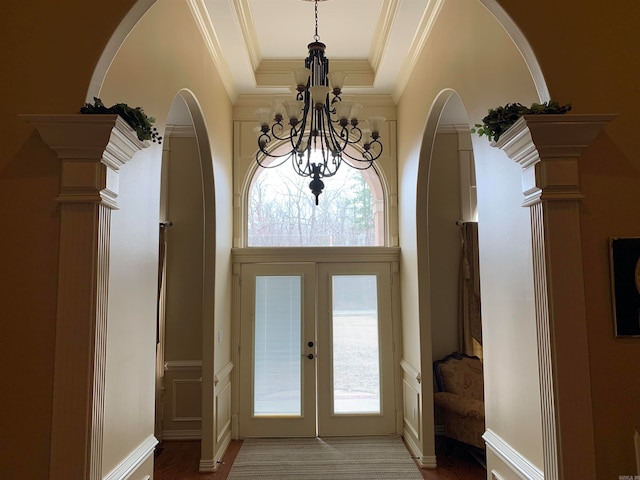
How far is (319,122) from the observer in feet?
9.75

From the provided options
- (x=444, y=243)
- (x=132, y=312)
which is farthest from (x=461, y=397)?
(x=132, y=312)

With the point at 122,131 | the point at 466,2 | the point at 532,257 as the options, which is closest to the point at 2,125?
the point at 122,131

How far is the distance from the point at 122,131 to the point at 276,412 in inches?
151

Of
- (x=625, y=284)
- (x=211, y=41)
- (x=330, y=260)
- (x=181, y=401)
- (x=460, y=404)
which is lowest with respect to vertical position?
(x=181, y=401)

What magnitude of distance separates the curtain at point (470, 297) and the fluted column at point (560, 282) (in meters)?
3.23

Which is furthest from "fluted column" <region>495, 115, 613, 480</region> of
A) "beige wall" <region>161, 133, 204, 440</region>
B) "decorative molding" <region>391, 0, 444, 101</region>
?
"beige wall" <region>161, 133, 204, 440</region>

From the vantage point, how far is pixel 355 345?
193 inches

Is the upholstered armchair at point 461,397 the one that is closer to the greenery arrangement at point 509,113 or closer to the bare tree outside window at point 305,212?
the bare tree outside window at point 305,212

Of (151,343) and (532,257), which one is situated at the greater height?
(532,257)

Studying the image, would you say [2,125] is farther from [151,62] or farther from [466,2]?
[466,2]

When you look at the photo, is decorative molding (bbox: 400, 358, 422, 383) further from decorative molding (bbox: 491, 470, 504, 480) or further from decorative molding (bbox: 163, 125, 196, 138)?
decorative molding (bbox: 163, 125, 196, 138)

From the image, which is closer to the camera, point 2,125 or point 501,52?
point 2,125

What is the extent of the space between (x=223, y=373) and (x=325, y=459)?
4.10ft

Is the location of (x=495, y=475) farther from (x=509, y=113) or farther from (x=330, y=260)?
(x=330, y=260)
